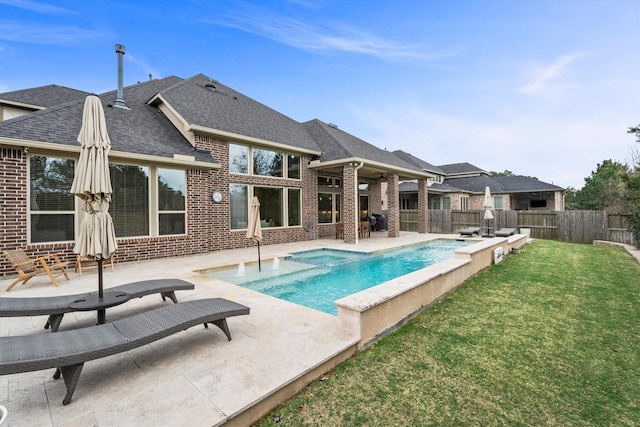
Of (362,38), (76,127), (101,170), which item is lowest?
(101,170)

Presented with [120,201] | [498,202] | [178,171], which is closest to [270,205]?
[178,171]

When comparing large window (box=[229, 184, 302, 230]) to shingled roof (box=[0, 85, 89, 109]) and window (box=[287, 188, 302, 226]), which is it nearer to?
window (box=[287, 188, 302, 226])

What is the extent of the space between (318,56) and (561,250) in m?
16.5

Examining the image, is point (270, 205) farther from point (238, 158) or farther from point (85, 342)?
point (85, 342)

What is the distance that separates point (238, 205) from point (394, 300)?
8574mm

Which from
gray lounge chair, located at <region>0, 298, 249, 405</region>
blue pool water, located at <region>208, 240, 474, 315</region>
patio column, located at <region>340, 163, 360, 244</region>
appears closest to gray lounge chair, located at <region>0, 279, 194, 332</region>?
gray lounge chair, located at <region>0, 298, 249, 405</region>

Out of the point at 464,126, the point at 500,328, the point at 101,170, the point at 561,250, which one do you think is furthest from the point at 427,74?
the point at 101,170

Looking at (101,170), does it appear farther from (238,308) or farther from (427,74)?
(427,74)

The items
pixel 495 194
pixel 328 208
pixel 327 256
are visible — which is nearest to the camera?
pixel 327 256

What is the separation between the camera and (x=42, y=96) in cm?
1174

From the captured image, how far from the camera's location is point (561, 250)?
37.1 feet

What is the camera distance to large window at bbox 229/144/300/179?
36.9 feet

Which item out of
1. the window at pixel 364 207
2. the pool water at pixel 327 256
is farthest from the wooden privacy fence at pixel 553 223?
the pool water at pixel 327 256

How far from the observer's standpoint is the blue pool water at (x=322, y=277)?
244 inches
